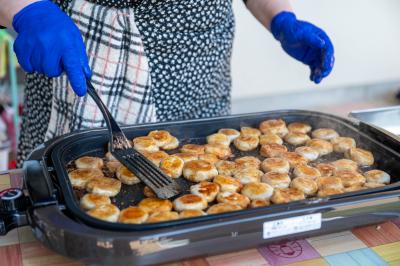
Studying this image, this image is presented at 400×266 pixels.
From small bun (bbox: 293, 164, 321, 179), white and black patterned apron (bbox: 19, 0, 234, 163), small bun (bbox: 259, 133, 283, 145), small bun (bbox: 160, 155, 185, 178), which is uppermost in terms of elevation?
white and black patterned apron (bbox: 19, 0, 234, 163)

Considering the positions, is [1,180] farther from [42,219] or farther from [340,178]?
[340,178]


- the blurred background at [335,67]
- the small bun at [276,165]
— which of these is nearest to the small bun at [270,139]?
the small bun at [276,165]

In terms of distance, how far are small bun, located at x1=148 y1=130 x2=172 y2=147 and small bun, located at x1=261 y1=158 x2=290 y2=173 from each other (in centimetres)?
26

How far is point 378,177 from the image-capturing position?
1.12 meters

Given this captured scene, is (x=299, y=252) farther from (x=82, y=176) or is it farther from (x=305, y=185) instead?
(x=82, y=176)

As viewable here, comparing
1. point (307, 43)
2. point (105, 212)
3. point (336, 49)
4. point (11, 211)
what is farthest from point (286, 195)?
point (336, 49)

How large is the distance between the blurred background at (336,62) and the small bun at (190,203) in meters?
2.22

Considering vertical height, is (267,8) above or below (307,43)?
above

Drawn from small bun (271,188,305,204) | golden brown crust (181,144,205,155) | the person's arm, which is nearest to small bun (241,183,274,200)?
small bun (271,188,305,204)

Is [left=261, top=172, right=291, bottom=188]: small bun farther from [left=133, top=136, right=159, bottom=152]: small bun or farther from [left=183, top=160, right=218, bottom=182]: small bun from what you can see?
[left=133, top=136, right=159, bottom=152]: small bun

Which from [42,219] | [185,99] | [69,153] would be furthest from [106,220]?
[185,99]

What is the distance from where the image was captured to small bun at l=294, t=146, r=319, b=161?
1.26 metres

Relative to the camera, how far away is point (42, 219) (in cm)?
83

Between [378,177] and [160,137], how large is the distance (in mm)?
549
